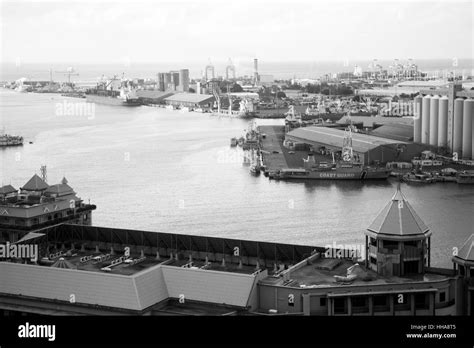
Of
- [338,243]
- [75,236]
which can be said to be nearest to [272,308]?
[75,236]

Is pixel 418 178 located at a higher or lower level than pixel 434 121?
lower

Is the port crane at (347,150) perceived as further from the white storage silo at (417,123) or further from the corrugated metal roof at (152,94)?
the corrugated metal roof at (152,94)

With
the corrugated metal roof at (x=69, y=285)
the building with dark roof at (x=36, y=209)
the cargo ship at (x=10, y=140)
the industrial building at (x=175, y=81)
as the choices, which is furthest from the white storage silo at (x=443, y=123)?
the industrial building at (x=175, y=81)

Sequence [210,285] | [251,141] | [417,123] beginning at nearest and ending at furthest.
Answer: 1. [210,285]
2. [417,123]
3. [251,141]

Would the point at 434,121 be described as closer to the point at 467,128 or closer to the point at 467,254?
the point at 467,128

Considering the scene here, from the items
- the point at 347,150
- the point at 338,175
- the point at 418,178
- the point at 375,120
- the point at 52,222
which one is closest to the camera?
the point at 52,222

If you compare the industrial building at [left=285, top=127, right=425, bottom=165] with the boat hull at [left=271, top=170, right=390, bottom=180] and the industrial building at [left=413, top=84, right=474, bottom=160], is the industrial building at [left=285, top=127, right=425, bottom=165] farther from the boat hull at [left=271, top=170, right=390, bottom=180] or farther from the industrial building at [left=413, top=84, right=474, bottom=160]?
the boat hull at [left=271, top=170, right=390, bottom=180]

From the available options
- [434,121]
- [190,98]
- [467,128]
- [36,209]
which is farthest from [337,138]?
[190,98]
